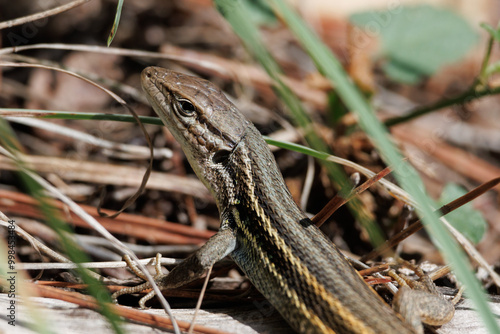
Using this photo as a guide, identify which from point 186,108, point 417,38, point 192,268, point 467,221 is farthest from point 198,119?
point 417,38

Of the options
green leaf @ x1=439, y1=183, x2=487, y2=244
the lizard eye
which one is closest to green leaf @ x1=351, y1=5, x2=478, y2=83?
green leaf @ x1=439, y1=183, x2=487, y2=244

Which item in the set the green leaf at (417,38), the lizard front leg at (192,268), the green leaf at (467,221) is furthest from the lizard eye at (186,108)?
the green leaf at (417,38)

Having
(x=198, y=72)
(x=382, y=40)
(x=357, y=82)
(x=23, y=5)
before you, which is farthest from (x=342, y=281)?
(x=23, y=5)

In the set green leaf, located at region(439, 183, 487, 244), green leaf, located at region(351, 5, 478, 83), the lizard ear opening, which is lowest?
green leaf, located at region(439, 183, 487, 244)

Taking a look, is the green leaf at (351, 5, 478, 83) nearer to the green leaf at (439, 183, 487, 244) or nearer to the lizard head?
the green leaf at (439, 183, 487, 244)

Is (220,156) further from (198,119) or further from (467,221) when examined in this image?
(467,221)
